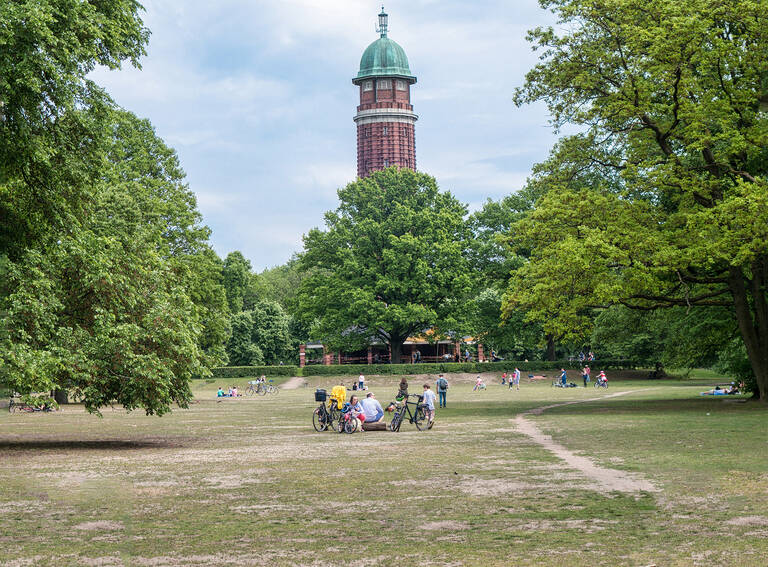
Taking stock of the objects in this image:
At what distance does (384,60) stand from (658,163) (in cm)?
13373

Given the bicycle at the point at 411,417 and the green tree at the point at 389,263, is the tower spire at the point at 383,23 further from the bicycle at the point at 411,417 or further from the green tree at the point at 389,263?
the bicycle at the point at 411,417

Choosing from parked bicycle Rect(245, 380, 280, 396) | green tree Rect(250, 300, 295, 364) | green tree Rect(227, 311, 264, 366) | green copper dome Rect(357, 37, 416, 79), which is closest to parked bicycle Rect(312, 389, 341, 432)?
parked bicycle Rect(245, 380, 280, 396)

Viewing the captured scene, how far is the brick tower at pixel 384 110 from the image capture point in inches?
6260

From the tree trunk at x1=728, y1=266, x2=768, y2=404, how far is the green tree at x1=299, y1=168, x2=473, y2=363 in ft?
132

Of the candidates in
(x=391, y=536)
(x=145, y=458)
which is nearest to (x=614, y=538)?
(x=391, y=536)

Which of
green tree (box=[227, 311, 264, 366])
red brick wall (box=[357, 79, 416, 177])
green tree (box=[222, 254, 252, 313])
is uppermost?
red brick wall (box=[357, 79, 416, 177])

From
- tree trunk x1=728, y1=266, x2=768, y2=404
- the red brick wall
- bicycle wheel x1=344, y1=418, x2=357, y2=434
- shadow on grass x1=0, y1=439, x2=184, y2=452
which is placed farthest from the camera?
the red brick wall

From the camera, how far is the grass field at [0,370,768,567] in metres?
9.26

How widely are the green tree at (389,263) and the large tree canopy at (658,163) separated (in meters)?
38.2

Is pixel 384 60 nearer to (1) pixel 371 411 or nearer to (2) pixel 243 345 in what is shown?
(2) pixel 243 345

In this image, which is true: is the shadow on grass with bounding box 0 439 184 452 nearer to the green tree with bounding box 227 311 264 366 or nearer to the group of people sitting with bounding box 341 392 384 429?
the group of people sitting with bounding box 341 392 384 429

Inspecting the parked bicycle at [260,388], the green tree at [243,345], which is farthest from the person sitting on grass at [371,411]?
the green tree at [243,345]

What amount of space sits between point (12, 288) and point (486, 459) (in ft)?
39.5

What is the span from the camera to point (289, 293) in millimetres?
148875
